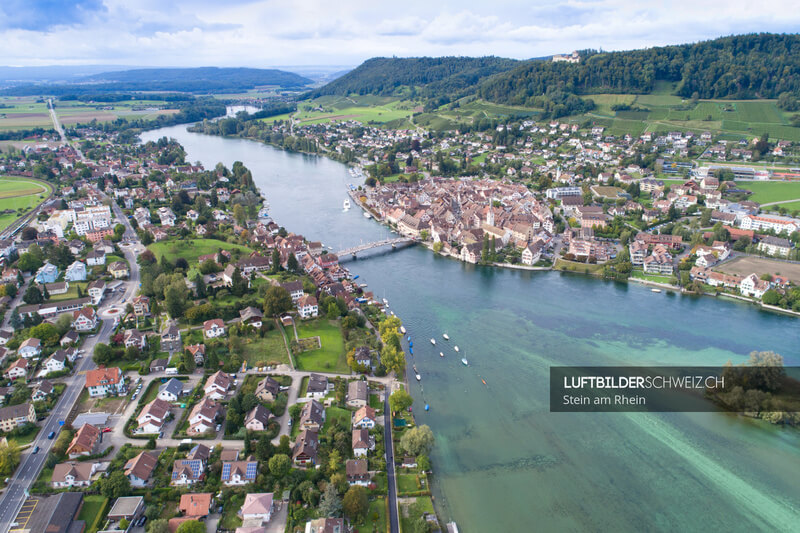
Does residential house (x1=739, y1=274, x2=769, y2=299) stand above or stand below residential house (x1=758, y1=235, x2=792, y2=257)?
below

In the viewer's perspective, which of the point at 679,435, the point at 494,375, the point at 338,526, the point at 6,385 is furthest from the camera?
the point at 494,375

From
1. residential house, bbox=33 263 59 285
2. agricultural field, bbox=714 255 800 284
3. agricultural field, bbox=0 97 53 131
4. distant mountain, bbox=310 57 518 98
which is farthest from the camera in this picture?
distant mountain, bbox=310 57 518 98

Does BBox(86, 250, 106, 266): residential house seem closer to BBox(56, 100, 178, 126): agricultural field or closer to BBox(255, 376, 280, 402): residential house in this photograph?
BBox(255, 376, 280, 402): residential house

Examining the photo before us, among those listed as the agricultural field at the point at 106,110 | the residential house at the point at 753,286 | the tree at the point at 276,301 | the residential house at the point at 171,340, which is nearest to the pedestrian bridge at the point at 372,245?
the tree at the point at 276,301

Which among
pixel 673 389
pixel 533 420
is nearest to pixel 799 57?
pixel 673 389

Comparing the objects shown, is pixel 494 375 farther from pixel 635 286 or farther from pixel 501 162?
pixel 501 162

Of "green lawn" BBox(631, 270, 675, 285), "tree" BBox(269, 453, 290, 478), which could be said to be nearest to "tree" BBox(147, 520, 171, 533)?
"tree" BBox(269, 453, 290, 478)
